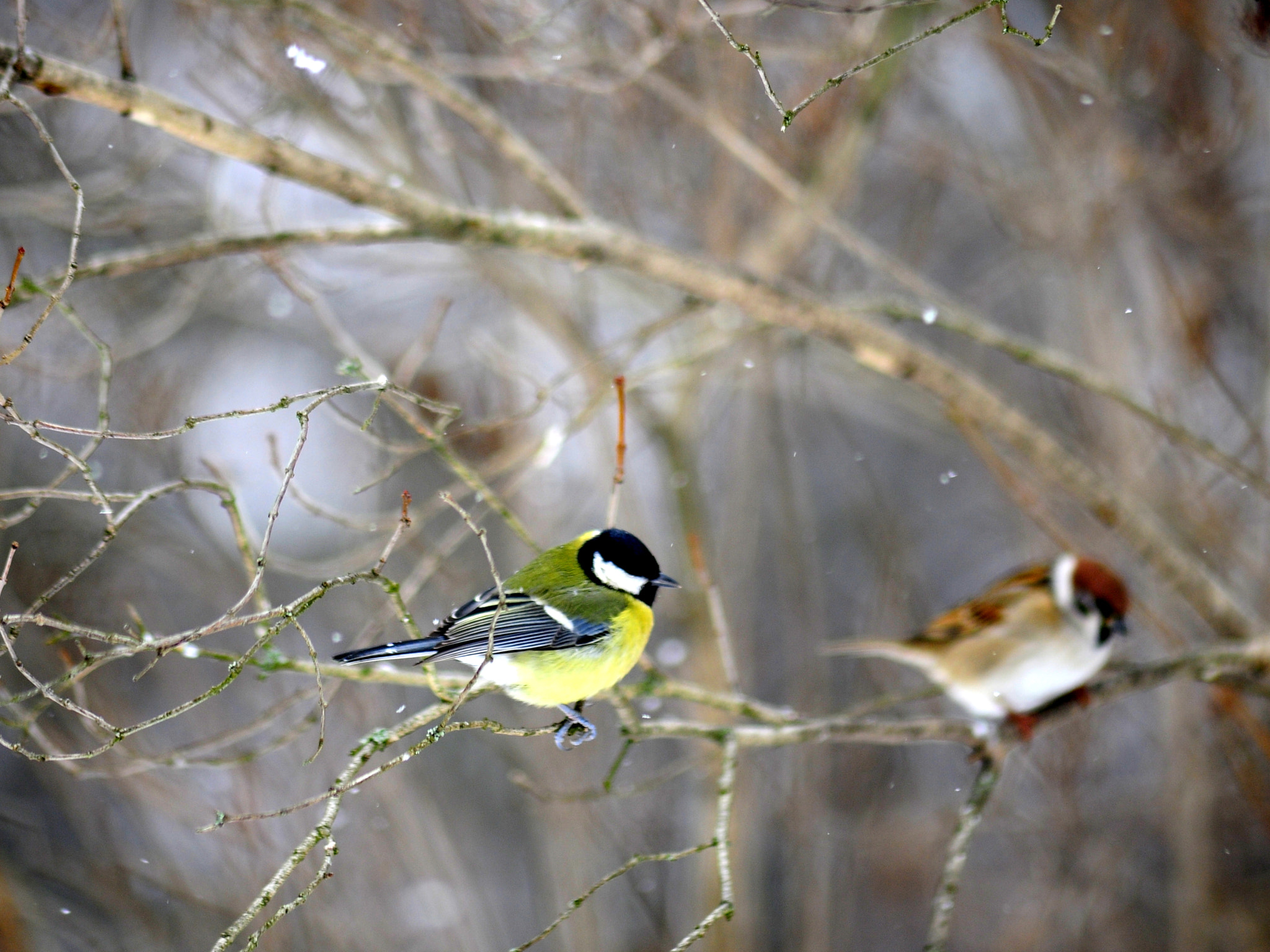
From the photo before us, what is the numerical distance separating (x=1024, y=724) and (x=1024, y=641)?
14.3 inches

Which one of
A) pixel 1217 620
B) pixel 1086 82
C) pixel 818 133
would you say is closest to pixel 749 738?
pixel 1217 620

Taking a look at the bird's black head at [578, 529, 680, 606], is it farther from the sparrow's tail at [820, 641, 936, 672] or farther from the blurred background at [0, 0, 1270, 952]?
the sparrow's tail at [820, 641, 936, 672]

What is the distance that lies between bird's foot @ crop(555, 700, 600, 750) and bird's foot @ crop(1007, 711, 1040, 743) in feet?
5.65

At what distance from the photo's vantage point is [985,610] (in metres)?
3.89

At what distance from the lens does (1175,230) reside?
16.7 ft

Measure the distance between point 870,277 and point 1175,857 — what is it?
3.57 metres

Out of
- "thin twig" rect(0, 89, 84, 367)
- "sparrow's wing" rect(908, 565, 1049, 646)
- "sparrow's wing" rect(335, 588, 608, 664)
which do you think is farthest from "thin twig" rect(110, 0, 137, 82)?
"sparrow's wing" rect(908, 565, 1049, 646)

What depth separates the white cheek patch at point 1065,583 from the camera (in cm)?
367

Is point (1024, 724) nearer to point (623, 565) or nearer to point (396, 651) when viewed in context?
point (623, 565)

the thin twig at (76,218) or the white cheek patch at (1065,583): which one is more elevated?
the thin twig at (76,218)

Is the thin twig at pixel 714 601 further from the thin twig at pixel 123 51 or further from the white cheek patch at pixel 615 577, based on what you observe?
the thin twig at pixel 123 51

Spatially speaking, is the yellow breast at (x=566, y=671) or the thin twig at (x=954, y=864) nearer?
the yellow breast at (x=566, y=671)

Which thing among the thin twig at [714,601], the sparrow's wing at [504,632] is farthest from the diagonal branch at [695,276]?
the sparrow's wing at [504,632]

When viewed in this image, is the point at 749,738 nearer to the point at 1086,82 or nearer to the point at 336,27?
the point at 336,27
